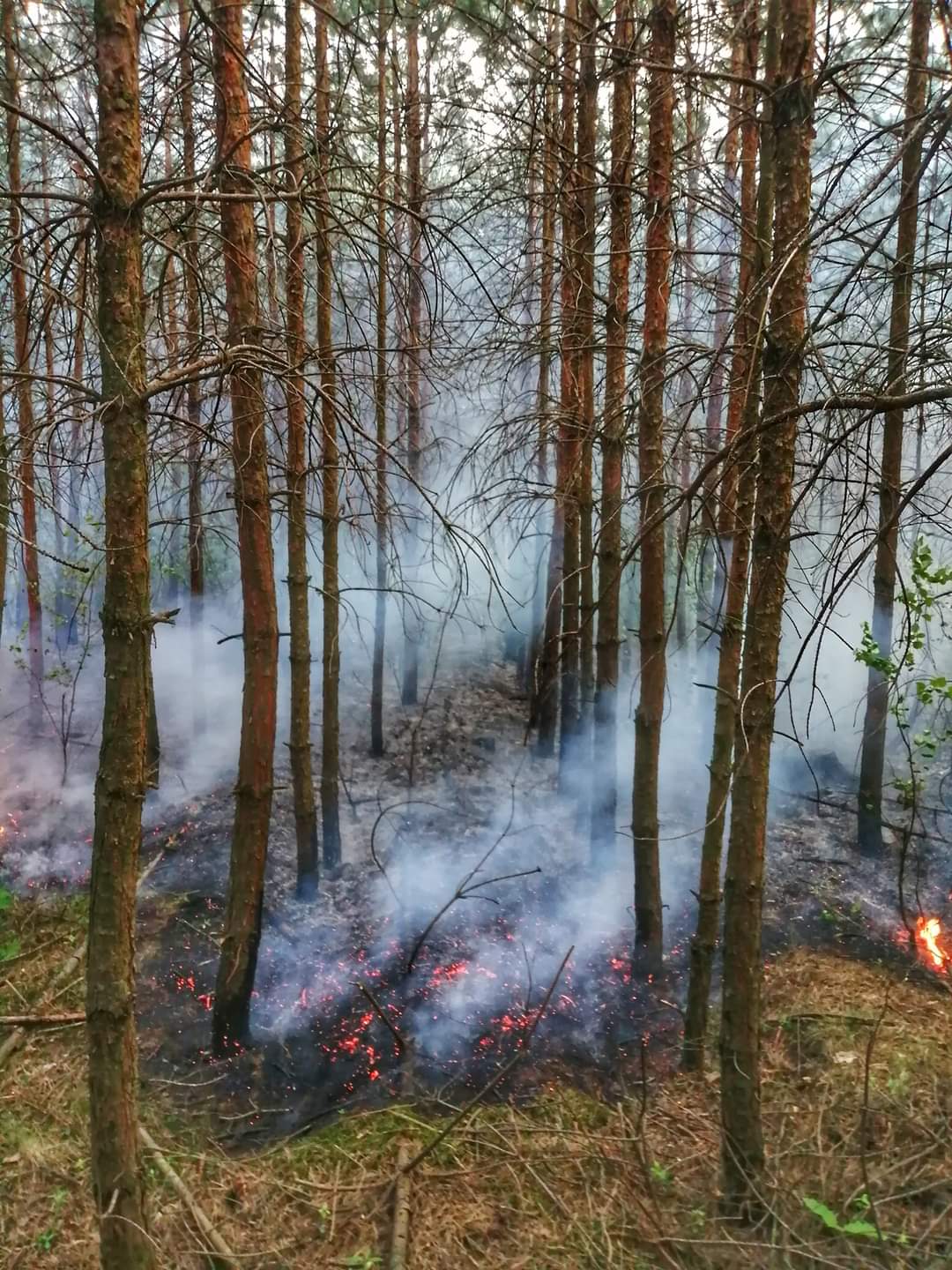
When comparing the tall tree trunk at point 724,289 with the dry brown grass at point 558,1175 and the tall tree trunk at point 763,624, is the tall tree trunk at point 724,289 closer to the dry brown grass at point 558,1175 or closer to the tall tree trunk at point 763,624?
the tall tree trunk at point 763,624

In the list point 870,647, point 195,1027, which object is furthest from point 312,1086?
point 870,647

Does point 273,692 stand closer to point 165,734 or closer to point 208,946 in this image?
point 208,946

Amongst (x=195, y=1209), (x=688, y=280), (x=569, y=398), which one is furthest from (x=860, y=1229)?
(x=569, y=398)

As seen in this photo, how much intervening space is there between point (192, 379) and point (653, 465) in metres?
4.18

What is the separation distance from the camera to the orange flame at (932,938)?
749cm

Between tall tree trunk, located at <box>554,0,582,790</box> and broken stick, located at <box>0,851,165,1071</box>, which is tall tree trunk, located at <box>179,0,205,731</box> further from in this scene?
broken stick, located at <box>0,851,165,1071</box>

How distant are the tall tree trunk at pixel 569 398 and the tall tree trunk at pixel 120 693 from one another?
1.88 m

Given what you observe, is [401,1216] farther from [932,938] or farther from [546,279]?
[546,279]

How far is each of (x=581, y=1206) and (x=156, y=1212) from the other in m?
2.42

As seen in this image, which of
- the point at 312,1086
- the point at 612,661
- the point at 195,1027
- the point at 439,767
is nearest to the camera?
the point at 312,1086

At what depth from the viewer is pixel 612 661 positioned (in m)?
8.38

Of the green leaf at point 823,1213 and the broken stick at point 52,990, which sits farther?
the broken stick at point 52,990

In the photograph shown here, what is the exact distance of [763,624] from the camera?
12.0ft

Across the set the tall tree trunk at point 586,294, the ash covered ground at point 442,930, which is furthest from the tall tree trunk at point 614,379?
the ash covered ground at point 442,930
